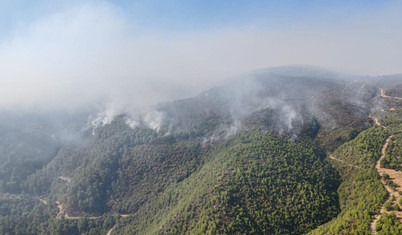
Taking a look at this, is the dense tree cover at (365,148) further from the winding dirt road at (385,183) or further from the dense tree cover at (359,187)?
the winding dirt road at (385,183)

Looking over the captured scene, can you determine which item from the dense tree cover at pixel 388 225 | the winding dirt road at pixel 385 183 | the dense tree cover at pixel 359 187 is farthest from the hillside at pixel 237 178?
the winding dirt road at pixel 385 183

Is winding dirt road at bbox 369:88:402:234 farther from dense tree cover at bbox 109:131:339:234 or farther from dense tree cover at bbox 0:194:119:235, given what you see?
dense tree cover at bbox 0:194:119:235

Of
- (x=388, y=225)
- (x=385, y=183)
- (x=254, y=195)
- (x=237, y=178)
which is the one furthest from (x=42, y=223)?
(x=385, y=183)

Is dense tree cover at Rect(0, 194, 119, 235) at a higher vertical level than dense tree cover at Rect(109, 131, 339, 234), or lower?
lower

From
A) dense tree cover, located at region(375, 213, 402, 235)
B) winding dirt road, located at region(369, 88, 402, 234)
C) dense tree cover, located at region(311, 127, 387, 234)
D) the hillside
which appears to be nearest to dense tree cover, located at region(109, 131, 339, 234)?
the hillside

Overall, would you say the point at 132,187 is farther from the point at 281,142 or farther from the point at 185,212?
the point at 281,142

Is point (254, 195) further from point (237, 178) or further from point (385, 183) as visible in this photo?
point (385, 183)

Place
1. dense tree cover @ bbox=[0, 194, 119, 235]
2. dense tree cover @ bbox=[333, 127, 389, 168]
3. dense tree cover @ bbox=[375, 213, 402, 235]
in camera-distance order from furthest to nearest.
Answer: dense tree cover @ bbox=[0, 194, 119, 235], dense tree cover @ bbox=[333, 127, 389, 168], dense tree cover @ bbox=[375, 213, 402, 235]

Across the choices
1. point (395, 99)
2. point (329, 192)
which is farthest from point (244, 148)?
point (395, 99)
